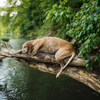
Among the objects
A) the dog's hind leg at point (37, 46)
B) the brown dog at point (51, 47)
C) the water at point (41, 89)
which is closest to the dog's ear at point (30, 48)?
the brown dog at point (51, 47)

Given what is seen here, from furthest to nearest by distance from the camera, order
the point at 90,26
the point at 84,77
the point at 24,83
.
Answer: the point at 24,83 → the point at 84,77 → the point at 90,26

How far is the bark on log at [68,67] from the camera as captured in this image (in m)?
3.35

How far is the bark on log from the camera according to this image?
335 centimetres

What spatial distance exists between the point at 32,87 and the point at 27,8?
2061 centimetres

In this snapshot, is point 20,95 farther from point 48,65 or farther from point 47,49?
point 47,49

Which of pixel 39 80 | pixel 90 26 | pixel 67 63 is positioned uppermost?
pixel 90 26

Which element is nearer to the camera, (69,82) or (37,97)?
(37,97)

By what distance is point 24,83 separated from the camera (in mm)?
5621

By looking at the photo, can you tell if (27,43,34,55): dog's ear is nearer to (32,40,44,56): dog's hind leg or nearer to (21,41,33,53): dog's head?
(21,41,33,53): dog's head

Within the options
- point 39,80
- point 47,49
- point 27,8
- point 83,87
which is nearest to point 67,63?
point 47,49

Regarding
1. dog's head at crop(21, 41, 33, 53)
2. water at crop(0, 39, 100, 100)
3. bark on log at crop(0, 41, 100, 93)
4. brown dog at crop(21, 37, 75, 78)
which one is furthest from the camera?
water at crop(0, 39, 100, 100)

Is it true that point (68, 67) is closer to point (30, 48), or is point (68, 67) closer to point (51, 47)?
point (51, 47)

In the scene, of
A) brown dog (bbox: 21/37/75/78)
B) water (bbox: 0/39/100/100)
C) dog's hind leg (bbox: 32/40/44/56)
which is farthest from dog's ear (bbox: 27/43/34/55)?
water (bbox: 0/39/100/100)

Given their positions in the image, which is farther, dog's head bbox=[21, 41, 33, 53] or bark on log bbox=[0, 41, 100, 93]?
dog's head bbox=[21, 41, 33, 53]
